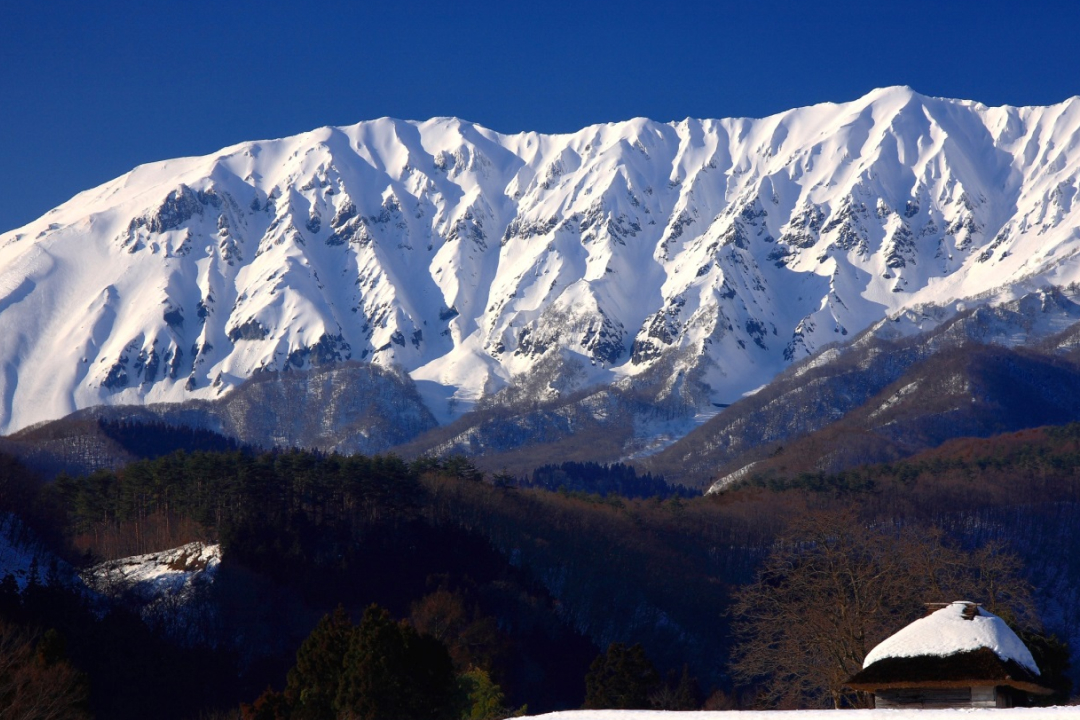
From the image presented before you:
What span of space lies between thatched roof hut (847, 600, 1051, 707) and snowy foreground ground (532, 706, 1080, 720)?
20.2 ft

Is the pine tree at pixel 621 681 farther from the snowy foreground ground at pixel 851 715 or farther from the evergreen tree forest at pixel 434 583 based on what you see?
the snowy foreground ground at pixel 851 715

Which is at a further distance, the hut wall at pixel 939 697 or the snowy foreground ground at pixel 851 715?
the hut wall at pixel 939 697

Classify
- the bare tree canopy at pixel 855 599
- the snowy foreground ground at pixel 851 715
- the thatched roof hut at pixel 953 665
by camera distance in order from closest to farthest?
the snowy foreground ground at pixel 851 715 → the thatched roof hut at pixel 953 665 → the bare tree canopy at pixel 855 599

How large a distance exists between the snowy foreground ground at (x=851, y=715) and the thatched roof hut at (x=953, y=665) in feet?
20.2

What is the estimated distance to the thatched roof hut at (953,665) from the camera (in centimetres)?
4000

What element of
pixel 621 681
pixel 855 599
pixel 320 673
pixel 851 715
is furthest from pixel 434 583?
pixel 851 715

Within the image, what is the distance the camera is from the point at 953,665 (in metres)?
40.4

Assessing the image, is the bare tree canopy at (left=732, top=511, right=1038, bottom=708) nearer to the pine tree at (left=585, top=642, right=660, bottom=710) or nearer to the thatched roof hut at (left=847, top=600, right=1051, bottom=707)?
the thatched roof hut at (left=847, top=600, right=1051, bottom=707)

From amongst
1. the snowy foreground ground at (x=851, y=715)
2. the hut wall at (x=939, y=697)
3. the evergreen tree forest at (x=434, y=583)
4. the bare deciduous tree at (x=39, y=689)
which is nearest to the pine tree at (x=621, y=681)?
the evergreen tree forest at (x=434, y=583)

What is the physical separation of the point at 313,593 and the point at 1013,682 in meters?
97.4

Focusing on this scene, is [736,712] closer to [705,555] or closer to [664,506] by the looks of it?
[705,555]

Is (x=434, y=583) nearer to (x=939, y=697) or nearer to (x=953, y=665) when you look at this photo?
(x=939, y=697)

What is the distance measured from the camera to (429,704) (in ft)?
211

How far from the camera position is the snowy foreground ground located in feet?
105
